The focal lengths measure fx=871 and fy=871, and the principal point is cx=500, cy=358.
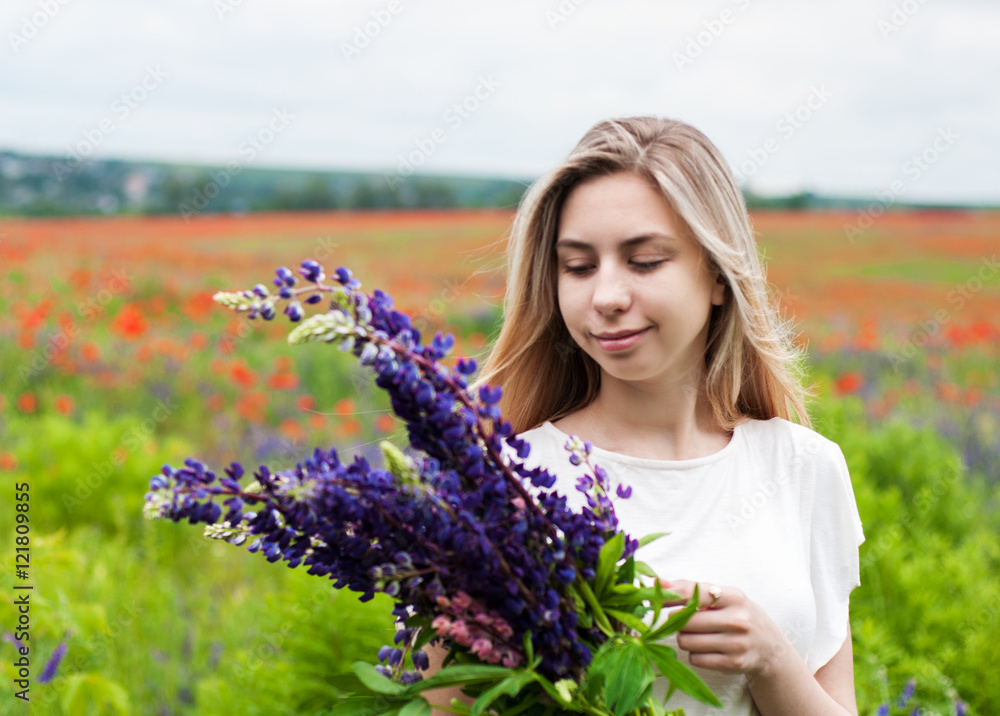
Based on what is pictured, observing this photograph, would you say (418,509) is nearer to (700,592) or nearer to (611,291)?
(700,592)

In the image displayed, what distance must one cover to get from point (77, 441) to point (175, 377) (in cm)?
190

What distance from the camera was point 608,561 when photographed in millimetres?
1010

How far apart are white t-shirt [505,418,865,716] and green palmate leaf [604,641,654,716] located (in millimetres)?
521

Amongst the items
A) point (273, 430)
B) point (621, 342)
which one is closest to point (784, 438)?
point (621, 342)

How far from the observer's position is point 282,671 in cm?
271

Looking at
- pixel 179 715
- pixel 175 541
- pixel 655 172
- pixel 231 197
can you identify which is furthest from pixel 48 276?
pixel 655 172

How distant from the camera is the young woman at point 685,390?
1.52 metres

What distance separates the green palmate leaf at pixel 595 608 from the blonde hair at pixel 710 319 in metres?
0.80

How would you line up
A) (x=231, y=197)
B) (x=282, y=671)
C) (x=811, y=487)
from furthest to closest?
(x=231, y=197) < (x=282, y=671) < (x=811, y=487)

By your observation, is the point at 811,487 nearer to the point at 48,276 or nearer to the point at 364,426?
the point at 364,426

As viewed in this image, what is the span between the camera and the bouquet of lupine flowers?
0.92m

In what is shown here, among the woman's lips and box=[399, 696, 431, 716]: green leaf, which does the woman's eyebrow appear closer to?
the woman's lips

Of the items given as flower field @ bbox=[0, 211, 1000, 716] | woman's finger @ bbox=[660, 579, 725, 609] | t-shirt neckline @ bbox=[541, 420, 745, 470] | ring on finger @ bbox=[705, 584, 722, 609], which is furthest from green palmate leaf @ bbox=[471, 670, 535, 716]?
flower field @ bbox=[0, 211, 1000, 716]

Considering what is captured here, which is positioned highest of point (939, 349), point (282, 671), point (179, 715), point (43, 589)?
point (939, 349)
